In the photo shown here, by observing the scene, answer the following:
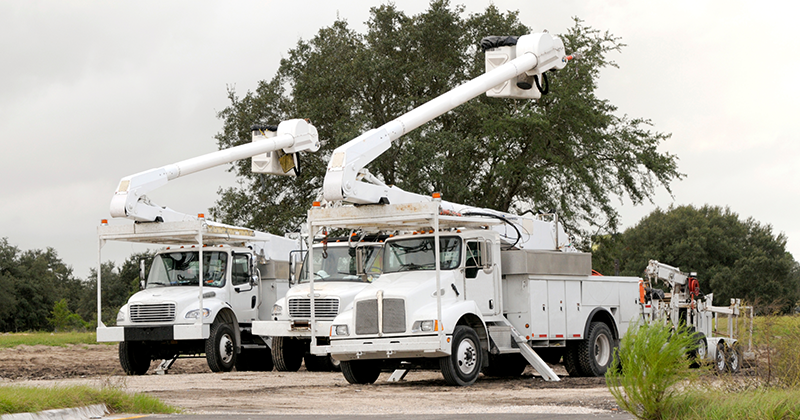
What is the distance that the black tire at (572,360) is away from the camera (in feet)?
59.6

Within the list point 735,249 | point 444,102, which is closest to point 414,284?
point 444,102

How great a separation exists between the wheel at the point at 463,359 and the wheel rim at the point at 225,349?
6983 mm

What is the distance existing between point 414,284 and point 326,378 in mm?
3870

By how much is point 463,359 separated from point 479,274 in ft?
5.46

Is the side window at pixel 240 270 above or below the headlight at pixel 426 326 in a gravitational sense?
above

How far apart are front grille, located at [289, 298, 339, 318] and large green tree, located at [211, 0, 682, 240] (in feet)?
40.7

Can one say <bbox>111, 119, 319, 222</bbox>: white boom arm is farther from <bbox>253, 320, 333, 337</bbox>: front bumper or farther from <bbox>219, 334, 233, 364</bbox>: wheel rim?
<bbox>253, 320, 333, 337</bbox>: front bumper

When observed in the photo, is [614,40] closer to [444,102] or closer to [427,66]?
[427,66]

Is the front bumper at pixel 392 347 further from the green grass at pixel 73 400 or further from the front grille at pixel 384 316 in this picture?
the green grass at pixel 73 400

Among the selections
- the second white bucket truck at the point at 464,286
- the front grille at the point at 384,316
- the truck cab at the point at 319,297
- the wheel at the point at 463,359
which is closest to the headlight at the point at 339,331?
the second white bucket truck at the point at 464,286

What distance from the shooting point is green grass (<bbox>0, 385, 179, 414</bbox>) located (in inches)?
376

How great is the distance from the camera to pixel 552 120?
1314 inches

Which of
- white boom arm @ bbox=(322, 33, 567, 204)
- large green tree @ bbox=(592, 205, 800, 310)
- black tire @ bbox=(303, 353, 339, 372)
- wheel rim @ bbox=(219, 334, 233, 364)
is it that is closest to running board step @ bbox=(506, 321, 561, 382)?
white boom arm @ bbox=(322, 33, 567, 204)

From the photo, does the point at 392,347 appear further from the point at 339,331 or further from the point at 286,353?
the point at 286,353
